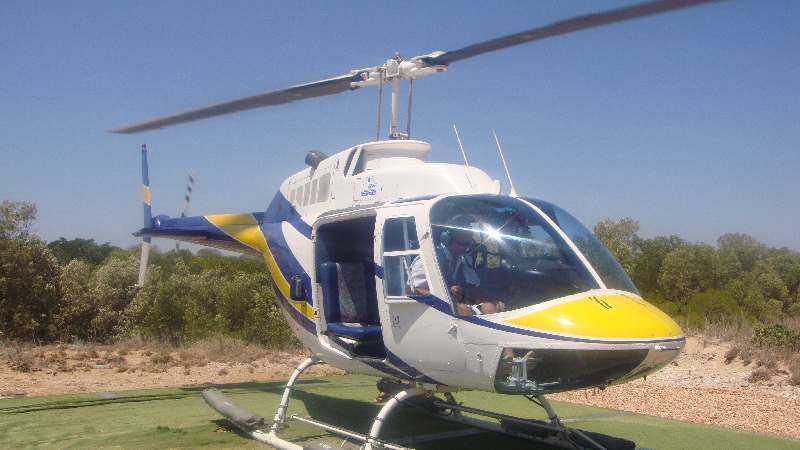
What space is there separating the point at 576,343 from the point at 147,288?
26.2 metres

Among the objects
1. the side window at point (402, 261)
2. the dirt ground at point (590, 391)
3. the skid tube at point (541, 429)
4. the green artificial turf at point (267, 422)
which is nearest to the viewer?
the side window at point (402, 261)

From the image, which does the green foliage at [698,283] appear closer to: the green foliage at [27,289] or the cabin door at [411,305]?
the cabin door at [411,305]

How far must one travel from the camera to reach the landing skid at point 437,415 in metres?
5.71

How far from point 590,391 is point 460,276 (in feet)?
26.5

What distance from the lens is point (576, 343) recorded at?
4.45m

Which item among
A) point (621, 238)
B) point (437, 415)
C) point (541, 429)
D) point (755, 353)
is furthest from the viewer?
point (621, 238)

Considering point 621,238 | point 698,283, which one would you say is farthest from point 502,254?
point 621,238

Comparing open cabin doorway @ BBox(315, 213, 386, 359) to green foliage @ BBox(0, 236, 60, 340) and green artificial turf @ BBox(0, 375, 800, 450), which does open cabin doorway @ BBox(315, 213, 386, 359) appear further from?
green foliage @ BBox(0, 236, 60, 340)

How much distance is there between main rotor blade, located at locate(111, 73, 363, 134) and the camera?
25.6 ft

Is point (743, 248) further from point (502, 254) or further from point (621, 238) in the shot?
point (502, 254)

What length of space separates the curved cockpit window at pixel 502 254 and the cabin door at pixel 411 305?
0.19 metres

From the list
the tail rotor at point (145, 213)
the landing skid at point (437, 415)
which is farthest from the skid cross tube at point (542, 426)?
the tail rotor at point (145, 213)

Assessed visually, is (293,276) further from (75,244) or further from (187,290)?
(75,244)

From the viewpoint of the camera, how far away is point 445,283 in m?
5.21
